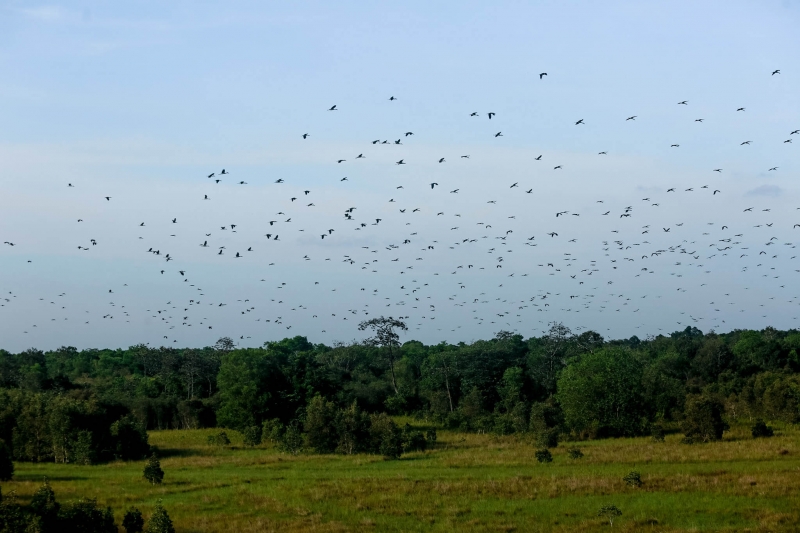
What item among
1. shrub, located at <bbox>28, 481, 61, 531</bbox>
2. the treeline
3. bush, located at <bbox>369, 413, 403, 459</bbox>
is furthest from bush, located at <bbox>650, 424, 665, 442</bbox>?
shrub, located at <bbox>28, 481, 61, 531</bbox>

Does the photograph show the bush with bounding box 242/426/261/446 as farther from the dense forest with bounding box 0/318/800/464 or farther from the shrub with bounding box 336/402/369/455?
the shrub with bounding box 336/402/369/455

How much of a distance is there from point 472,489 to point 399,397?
52.5 metres

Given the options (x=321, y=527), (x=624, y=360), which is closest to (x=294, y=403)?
(x=624, y=360)

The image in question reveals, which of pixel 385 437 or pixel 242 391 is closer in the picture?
pixel 385 437

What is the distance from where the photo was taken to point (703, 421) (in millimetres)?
54750

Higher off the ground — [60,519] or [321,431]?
[321,431]

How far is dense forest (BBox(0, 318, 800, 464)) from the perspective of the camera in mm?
58312

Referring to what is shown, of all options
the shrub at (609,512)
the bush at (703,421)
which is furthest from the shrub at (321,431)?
the shrub at (609,512)

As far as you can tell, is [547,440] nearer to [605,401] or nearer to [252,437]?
[605,401]

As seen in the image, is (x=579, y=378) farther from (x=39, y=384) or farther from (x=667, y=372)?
(x=39, y=384)

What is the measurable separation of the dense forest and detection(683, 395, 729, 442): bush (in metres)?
0.10

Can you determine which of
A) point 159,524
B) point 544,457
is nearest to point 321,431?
point 544,457

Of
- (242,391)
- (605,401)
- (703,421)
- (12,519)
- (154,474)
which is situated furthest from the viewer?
(242,391)

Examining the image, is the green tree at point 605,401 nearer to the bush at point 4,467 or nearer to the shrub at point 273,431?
the shrub at point 273,431
